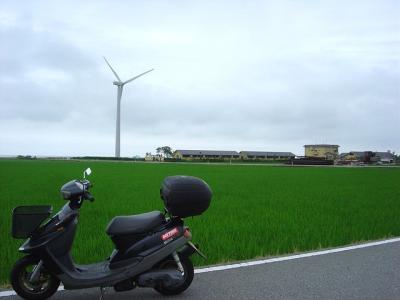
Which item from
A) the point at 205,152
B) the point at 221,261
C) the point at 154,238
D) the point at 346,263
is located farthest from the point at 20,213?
the point at 205,152

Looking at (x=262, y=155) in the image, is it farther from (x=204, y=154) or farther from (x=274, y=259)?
(x=274, y=259)

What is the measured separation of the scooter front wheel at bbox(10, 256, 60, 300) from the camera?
3.90 meters

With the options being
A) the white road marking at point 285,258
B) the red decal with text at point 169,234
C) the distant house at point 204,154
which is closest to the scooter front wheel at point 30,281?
the red decal with text at point 169,234

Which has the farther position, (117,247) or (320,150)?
(320,150)

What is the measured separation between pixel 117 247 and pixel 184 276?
731 millimetres

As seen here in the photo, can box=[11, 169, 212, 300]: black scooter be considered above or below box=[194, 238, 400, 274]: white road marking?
above

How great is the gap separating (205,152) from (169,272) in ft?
367

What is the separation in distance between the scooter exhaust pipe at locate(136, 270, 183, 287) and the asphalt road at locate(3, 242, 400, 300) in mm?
186

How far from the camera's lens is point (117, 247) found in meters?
4.12

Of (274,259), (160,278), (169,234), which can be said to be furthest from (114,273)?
(274,259)

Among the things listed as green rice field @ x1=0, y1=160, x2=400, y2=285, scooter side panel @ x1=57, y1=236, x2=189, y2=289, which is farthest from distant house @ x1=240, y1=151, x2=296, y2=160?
scooter side panel @ x1=57, y1=236, x2=189, y2=289

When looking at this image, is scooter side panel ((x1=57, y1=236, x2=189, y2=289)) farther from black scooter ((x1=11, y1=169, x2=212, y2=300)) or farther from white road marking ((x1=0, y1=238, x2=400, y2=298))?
white road marking ((x1=0, y1=238, x2=400, y2=298))

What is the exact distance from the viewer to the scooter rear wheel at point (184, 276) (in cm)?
423

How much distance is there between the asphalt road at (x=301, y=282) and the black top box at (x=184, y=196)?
2.86 feet
